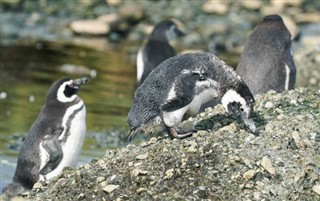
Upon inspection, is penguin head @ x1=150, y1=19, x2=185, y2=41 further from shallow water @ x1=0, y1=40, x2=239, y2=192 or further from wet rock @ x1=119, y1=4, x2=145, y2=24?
wet rock @ x1=119, y1=4, x2=145, y2=24

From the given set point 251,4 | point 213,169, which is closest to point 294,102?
point 213,169

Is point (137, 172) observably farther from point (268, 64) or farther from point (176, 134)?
point (268, 64)

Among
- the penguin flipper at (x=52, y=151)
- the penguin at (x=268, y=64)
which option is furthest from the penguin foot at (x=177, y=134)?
the penguin at (x=268, y=64)

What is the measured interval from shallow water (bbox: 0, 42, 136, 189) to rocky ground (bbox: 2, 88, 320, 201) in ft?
10.4

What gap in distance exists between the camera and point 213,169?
791 centimetres

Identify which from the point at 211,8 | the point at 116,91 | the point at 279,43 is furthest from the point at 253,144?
the point at 211,8

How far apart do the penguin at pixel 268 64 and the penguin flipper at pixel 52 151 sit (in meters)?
2.57

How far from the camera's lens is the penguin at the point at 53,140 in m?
11.0

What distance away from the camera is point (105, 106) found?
16.0m

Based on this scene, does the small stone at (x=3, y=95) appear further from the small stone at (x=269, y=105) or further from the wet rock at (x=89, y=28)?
the small stone at (x=269, y=105)

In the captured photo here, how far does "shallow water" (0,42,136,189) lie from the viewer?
13.5 metres

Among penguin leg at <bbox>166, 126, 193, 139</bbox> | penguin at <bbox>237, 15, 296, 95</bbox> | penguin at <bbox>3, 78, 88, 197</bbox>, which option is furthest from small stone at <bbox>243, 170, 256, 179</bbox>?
penguin at <bbox>237, 15, 296, 95</bbox>

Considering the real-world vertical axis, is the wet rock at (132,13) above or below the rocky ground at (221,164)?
below

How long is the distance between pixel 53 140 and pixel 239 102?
3237 mm
